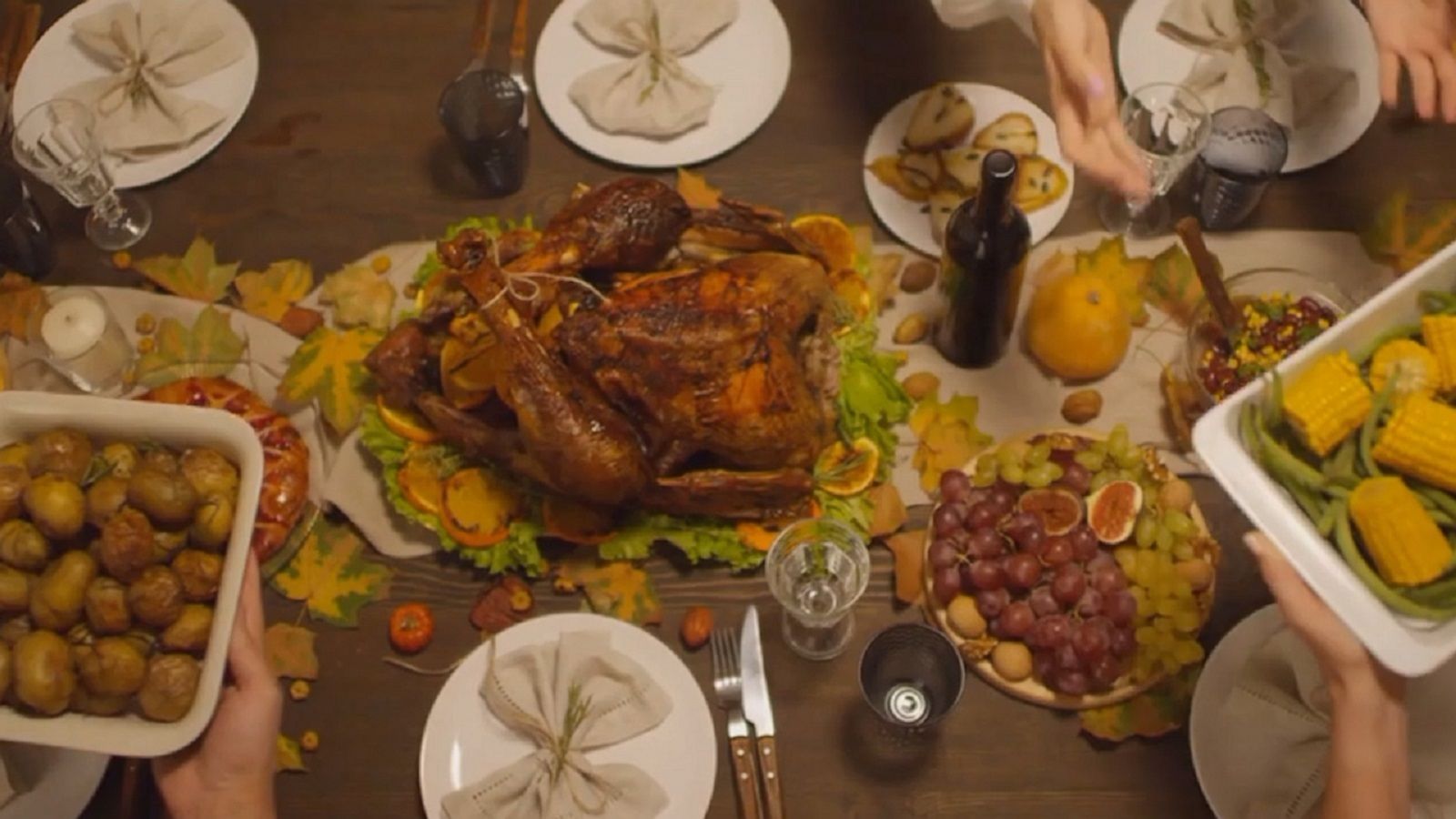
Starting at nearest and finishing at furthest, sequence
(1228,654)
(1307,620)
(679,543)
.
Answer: (1307,620) < (1228,654) < (679,543)

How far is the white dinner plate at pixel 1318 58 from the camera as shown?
179 cm

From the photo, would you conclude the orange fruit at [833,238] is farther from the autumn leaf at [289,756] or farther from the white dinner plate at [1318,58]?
the autumn leaf at [289,756]

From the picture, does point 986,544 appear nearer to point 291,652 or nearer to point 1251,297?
point 1251,297

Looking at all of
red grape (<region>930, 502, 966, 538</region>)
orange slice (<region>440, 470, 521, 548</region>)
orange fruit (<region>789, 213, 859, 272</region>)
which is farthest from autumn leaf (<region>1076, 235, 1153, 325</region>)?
orange slice (<region>440, 470, 521, 548</region>)

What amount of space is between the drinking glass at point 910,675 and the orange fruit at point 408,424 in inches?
27.0

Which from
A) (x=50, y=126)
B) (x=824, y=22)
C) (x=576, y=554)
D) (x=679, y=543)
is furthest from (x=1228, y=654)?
(x=50, y=126)

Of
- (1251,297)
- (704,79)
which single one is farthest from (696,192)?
(1251,297)

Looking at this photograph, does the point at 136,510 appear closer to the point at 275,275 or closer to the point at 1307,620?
the point at 275,275

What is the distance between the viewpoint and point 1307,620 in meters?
1.11

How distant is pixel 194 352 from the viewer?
5.95 ft

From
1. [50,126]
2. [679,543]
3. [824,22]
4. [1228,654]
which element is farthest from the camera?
[824,22]

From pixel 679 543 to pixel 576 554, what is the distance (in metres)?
0.16

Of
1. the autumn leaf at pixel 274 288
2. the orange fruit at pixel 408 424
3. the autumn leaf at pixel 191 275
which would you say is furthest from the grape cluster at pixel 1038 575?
the autumn leaf at pixel 191 275

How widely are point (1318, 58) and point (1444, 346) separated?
881mm
